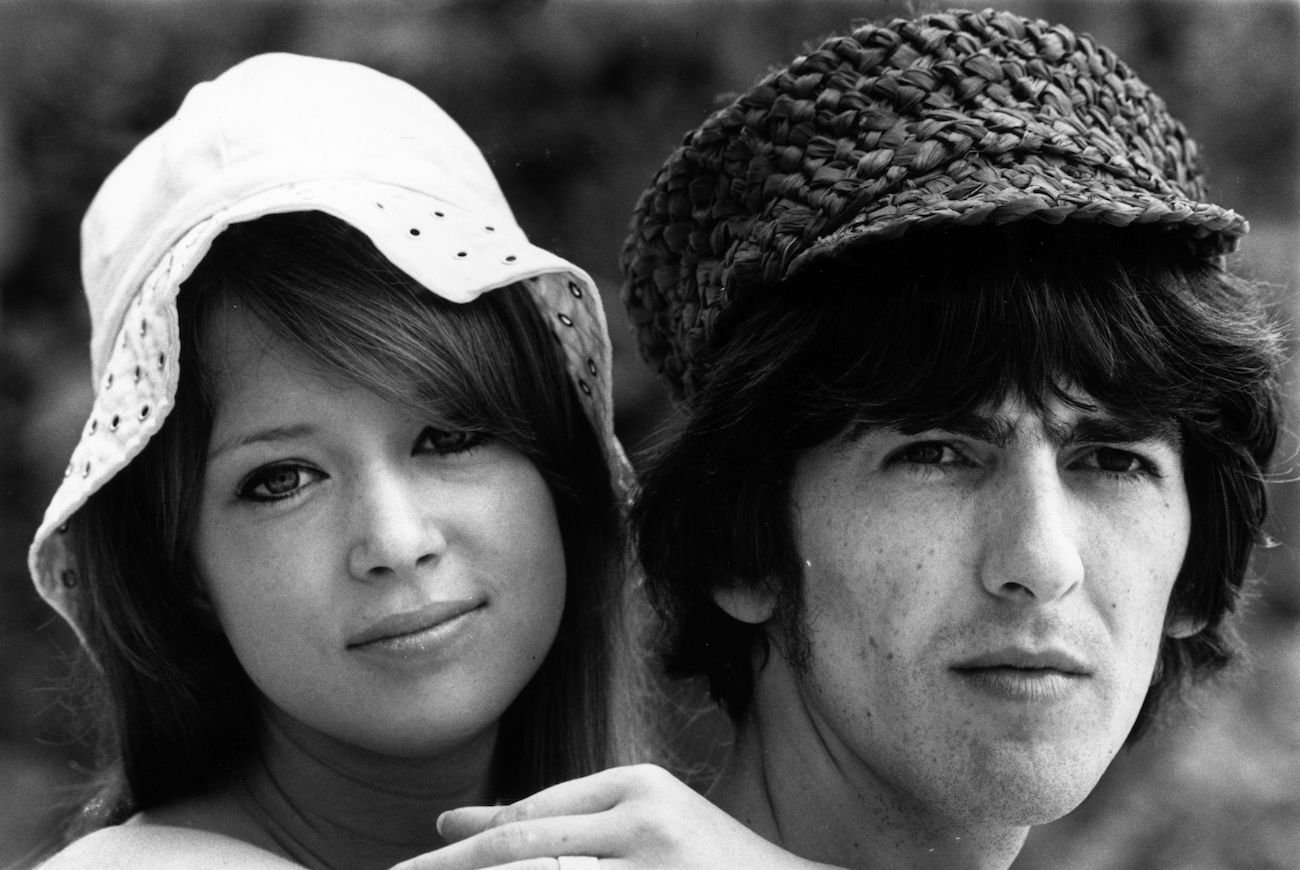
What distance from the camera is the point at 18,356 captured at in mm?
4062

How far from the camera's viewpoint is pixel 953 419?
2.18 meters

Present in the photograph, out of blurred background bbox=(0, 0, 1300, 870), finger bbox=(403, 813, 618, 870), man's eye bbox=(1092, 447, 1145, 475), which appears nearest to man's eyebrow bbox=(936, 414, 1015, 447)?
man's eye bbox=(1092, 447, 1145, 475)

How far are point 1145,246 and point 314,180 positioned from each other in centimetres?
123

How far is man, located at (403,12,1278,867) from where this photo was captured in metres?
2.17

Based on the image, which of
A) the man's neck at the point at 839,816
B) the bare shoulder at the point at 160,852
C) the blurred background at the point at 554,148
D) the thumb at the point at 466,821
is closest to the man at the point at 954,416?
the man's neck at the point at 839,816

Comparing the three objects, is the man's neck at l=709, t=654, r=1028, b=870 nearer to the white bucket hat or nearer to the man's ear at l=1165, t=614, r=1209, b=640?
the man's ear at l=1165, t=614, r=1209, b=640

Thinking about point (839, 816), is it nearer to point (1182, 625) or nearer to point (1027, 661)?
point (1027, 661)

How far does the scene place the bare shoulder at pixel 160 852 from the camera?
238cm

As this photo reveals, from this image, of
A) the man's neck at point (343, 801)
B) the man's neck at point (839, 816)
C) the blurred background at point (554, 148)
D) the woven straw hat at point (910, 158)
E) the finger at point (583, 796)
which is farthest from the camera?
the blurred background at point (554, 148)

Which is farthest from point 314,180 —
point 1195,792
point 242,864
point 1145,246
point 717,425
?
point 1195,792

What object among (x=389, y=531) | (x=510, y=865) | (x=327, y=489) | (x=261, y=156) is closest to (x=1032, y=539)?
(x=510, y=865)

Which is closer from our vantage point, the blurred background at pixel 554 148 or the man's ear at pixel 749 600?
the man's ear at pixel 749 600

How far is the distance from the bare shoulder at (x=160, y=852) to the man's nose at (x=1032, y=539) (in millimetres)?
1101

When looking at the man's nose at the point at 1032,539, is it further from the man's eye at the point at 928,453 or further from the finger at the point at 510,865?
the finger at the point at 510,865
